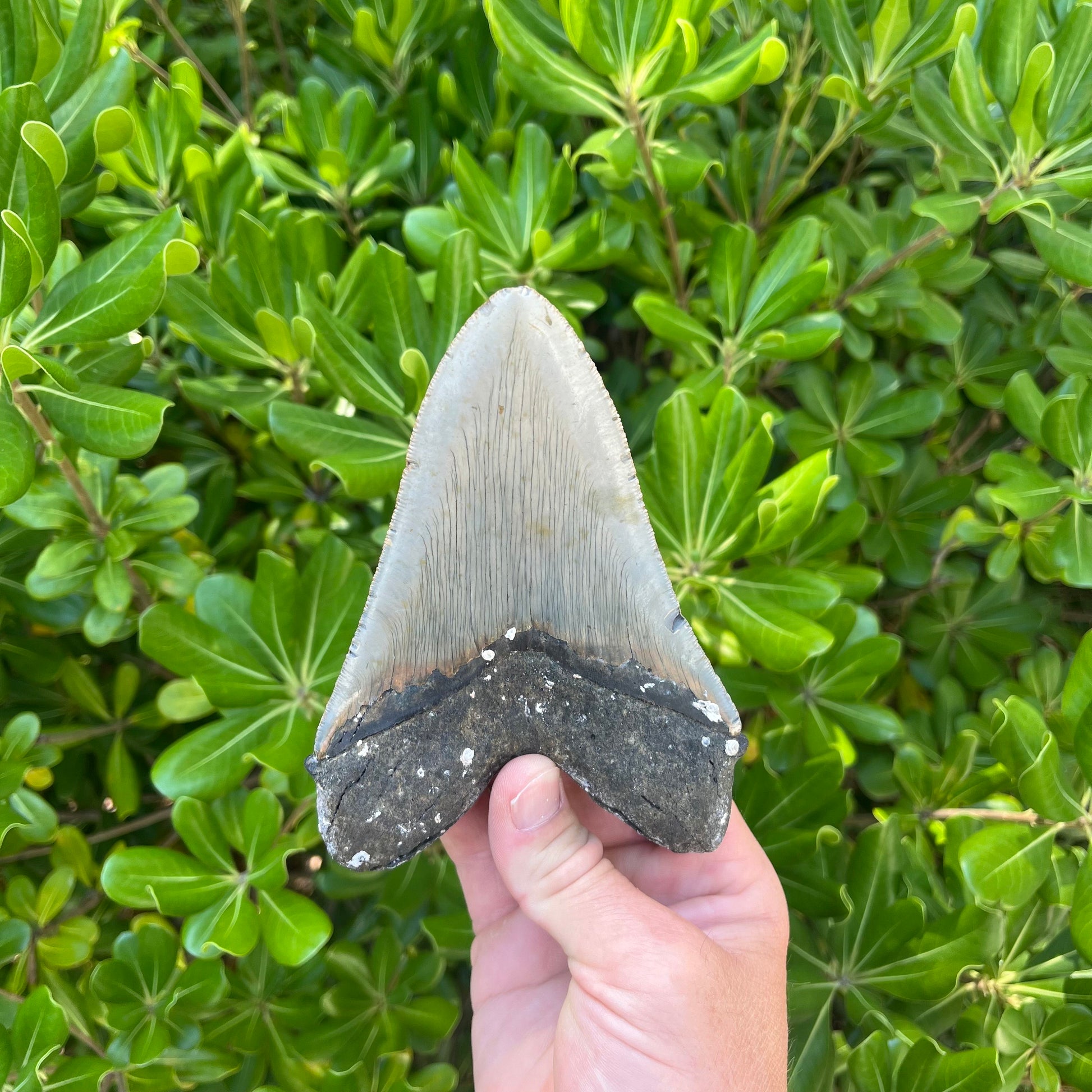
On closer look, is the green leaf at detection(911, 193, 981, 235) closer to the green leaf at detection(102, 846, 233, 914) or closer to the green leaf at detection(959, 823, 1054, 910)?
the green leaf at detection(959, 823, 1054, 910)

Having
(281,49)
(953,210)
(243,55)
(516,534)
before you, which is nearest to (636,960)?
(516,534)

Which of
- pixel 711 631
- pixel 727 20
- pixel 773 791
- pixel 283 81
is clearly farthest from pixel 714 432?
pixel 283 81

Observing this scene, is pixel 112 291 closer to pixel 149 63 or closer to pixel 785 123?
pixel 149 63

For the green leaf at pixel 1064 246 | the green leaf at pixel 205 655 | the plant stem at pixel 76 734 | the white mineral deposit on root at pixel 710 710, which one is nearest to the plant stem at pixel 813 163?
the green leaf at pixel 1064 246

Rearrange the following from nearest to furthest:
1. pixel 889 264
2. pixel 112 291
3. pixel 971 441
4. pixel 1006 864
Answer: pixel 112 291
pixel 1006 864
pixel 889 264
pixel 971 441

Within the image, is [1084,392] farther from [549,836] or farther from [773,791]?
[549,836]

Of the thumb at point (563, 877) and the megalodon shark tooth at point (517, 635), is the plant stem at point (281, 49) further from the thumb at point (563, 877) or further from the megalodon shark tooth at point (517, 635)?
the thumb at point (563, 877)

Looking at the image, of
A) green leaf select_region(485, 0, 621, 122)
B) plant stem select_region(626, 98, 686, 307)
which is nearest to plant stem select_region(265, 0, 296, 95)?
green leaf select_region(485, 0, 621, 122)
